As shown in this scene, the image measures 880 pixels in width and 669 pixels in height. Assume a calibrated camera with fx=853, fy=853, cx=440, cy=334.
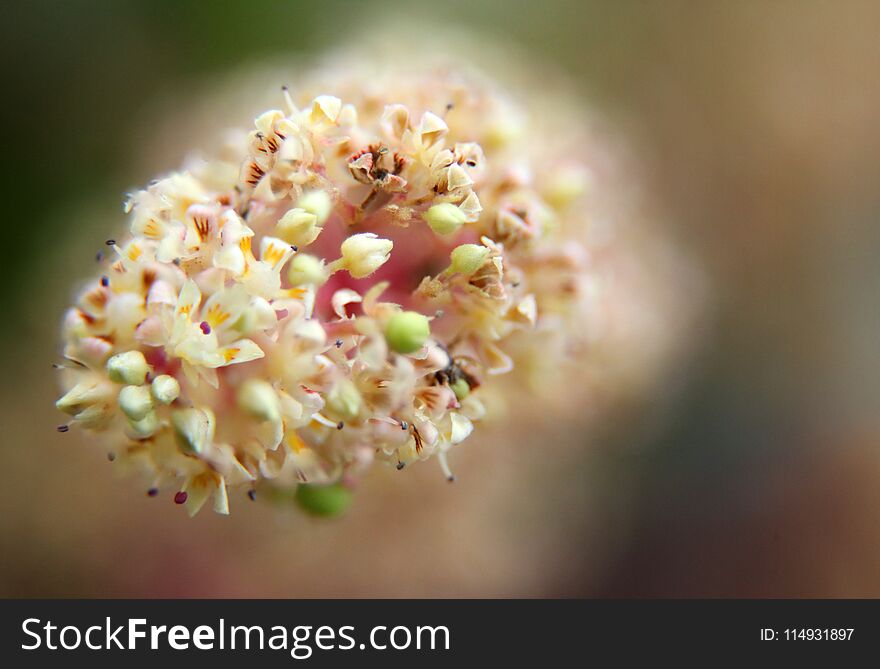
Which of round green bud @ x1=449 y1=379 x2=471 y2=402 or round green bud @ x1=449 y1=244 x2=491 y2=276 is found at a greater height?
round green bud @ x1=449 y1=244 x2=491 y2=276

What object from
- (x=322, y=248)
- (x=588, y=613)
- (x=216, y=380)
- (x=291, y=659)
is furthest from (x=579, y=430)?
(x=216, y=380)

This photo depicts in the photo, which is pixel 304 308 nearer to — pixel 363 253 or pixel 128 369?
pixel 363 253

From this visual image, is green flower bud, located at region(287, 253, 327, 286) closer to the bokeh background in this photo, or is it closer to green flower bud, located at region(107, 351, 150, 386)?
green flower bud, located at region(107, 351, 150, 386)

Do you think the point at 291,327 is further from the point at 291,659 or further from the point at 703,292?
the point at 703,292

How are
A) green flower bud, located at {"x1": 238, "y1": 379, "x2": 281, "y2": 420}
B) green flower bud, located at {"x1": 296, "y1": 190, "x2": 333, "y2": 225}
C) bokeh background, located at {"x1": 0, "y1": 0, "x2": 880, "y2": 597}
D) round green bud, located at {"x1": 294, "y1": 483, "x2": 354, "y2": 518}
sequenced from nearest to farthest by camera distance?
1. green flower bud, located at {"x1": 238, "y1": 379, "x2": 281, "y2": 420}
2. green flower bud, located at {"x1": 296, "y1": 190, "x2": 333, "y2": 225}
3. round green bud, located at {"x1": 294, "y1": 483, "x2": 354, "y2": 518}
4. bokeh background, located at {"x1": 0, "y1": 0, "x2": 880, "y2": 597}

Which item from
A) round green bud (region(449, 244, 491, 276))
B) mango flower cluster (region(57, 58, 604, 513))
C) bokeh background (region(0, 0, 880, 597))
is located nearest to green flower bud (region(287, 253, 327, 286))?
mango flower cluster (region(57, 58, 604, 513))

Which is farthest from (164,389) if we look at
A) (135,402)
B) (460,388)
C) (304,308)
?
(460,388)

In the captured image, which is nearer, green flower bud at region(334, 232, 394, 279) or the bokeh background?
green flower bud at region(334, 232, 394, 279)
